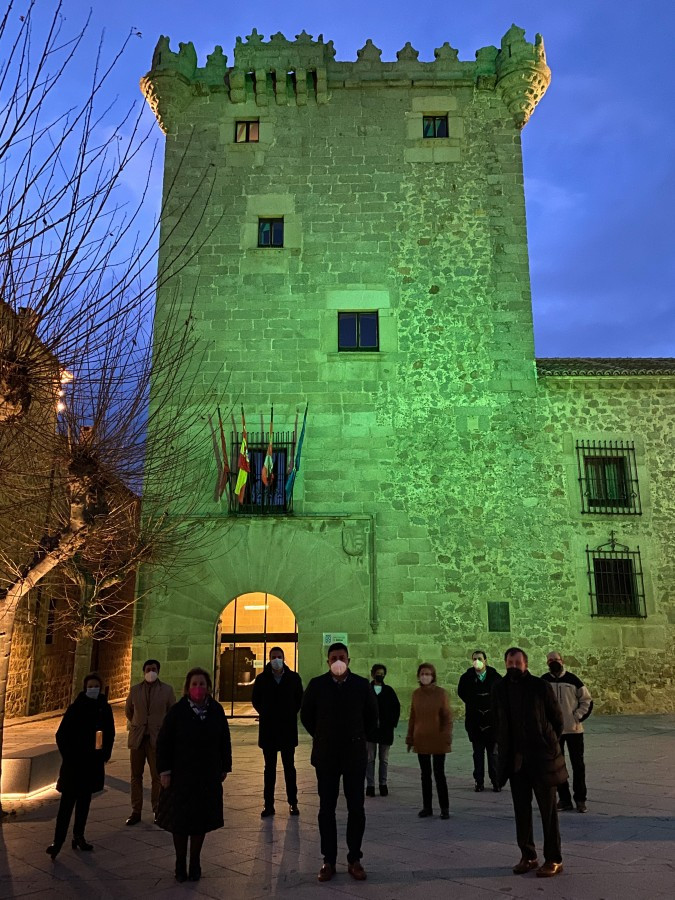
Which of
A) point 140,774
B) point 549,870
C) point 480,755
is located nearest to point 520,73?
point 480,755

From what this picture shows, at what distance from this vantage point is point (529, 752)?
5.32 metres

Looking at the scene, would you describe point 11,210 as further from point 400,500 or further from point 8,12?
point 400,500

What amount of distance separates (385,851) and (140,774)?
2.79 m

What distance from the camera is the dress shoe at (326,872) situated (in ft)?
16.6

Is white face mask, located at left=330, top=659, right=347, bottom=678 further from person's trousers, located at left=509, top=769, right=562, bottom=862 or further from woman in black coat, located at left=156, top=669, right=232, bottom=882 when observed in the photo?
person's trousers, located at left=509, top=769, right=562, bottom=862

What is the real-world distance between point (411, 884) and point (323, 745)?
1.09m

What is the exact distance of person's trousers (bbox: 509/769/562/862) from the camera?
16.8ft

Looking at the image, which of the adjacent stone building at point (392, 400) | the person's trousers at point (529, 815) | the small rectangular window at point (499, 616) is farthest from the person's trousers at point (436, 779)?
the small rectangular window at point (499, 616)

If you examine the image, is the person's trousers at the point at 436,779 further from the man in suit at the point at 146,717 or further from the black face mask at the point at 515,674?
the man in suit at the point at 146,717

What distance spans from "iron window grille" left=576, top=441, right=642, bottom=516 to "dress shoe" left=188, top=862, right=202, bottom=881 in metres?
12.4

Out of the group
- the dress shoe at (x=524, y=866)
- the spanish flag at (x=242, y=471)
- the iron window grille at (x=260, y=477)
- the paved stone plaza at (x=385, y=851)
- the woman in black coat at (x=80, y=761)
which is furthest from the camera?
the iron window grille at (x=260, y=477)

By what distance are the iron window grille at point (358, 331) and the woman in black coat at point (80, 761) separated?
1120 cm

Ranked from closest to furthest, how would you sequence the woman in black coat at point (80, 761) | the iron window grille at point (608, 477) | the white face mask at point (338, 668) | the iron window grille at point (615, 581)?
1. the white face mask at point (338, 668)
2. the woman in black coat at point (80, 761)
3. the iron window grille at point (615, 581)
4. the iron window grille at point (608, 477)

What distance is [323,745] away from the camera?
546 centimetres
